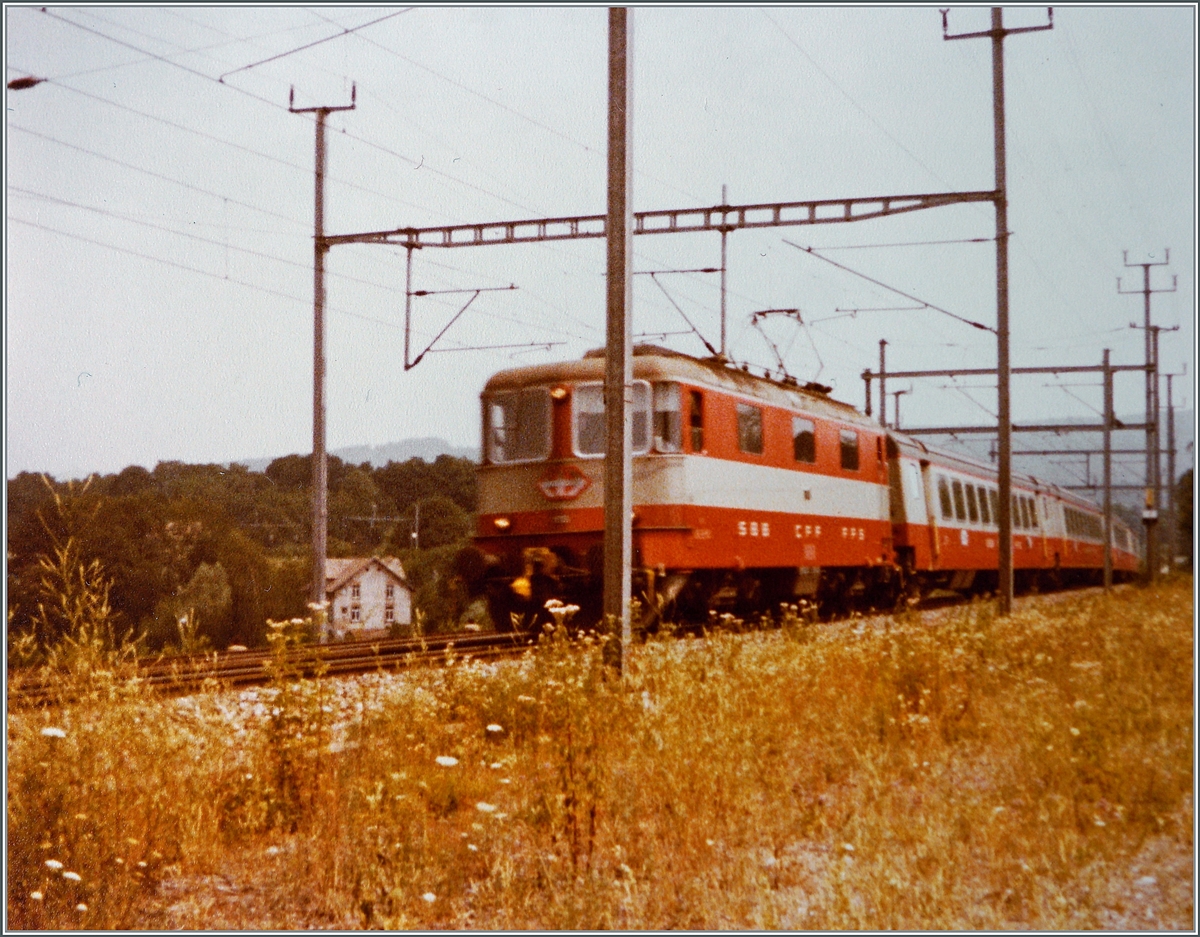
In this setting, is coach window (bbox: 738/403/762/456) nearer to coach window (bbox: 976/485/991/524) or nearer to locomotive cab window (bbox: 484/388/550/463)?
locomotive cab window (bbox: 484/388/550/463)

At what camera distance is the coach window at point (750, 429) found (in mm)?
15258

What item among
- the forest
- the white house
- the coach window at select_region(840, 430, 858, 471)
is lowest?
the white house

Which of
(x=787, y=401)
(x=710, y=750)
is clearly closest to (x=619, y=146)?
(x=710, y=750)

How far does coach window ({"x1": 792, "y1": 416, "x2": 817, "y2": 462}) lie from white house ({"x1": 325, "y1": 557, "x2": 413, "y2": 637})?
14332 millimetres

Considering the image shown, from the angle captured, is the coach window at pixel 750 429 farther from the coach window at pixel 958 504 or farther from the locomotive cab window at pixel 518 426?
the coach window at pixel 958 504

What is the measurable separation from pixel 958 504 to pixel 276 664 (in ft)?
72.1

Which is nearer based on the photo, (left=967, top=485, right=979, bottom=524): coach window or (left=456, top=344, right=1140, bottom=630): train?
(left=456, top=344, right=1140, bottom=630): train

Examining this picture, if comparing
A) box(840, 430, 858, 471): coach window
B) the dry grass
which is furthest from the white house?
the dry grass

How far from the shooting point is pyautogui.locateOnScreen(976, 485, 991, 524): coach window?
2786 centimetres

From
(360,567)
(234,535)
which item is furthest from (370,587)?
(234,535)

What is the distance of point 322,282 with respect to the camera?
19375mm

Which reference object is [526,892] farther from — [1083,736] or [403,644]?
[403,644]

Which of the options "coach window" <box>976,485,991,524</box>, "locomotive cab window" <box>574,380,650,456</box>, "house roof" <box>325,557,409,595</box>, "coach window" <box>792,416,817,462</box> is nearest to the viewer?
"locomotive cab window" <box>574,380,650,456</box>

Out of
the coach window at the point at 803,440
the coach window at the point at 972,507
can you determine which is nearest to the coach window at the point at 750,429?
the coach window at the point at 803,440
